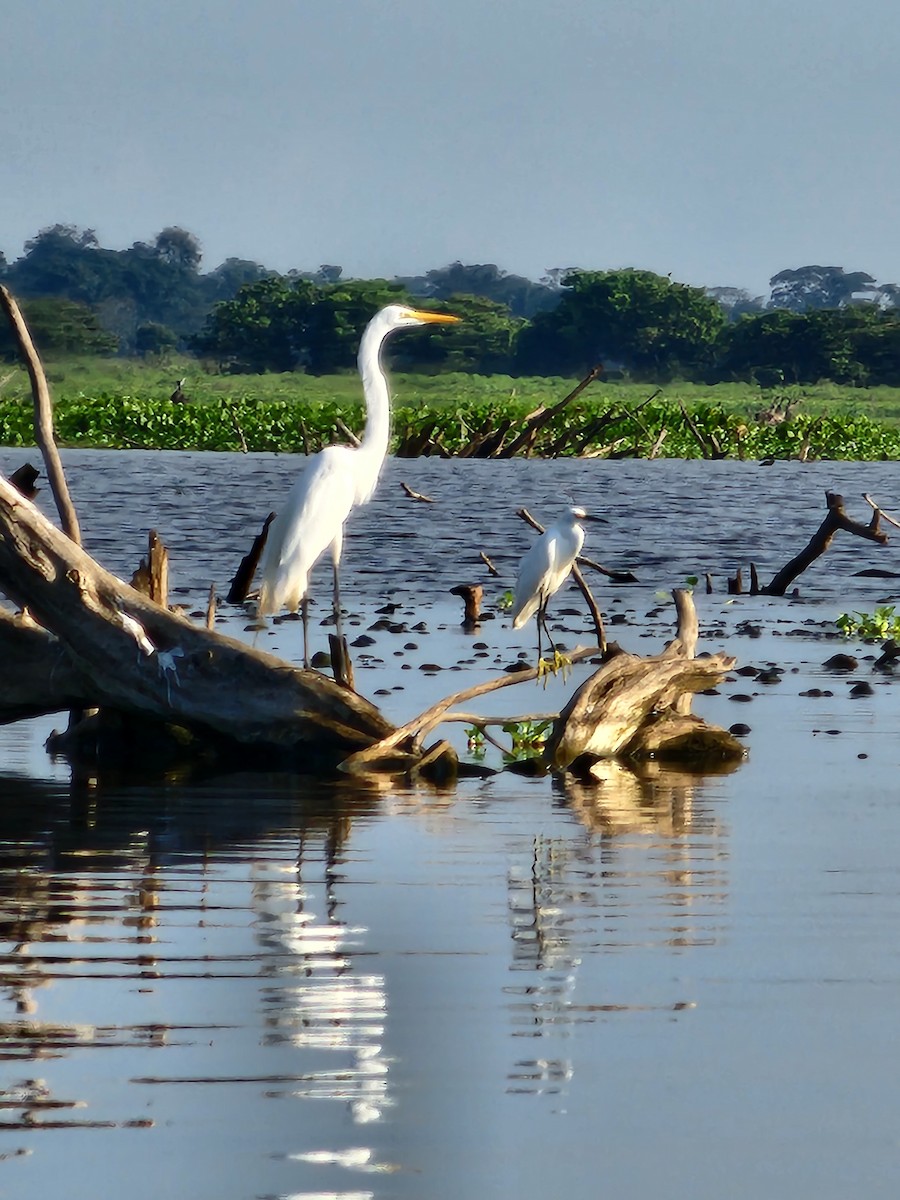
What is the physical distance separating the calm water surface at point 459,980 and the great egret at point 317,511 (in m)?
0.96

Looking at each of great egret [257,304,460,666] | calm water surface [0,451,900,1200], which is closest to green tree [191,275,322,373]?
great egret [257,304,460,666]

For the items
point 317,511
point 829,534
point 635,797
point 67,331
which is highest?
point 67,331

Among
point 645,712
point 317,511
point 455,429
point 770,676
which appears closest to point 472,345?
point 455,429

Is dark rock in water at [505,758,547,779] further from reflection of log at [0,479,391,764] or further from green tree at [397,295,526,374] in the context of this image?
green tree at [397,295,526,374]

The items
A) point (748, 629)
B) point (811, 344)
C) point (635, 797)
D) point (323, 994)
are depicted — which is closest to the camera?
point (323, 994)

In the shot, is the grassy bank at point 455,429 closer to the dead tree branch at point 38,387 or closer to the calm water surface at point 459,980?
the dead tree branch at point 38,387

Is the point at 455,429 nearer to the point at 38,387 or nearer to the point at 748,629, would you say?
the point at 748,629

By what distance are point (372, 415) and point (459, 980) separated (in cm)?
700

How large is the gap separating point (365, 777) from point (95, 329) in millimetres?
85164

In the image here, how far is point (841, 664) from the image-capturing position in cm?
1432

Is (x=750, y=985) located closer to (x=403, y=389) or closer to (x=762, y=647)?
(x=762, y=647)

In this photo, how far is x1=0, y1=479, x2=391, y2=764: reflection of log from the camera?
9359 millimetres

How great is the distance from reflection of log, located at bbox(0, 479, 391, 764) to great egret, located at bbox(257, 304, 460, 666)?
5.42 ft

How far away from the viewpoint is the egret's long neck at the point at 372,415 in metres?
12.3
